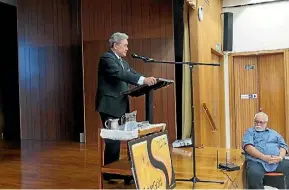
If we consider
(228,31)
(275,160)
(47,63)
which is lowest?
(275,160)

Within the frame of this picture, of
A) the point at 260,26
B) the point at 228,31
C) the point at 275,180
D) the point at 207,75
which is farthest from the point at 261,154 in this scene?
the point at 260,26

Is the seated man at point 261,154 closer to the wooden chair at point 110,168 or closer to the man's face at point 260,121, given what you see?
the man's face at point 260,121

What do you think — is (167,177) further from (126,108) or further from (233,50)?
(233,50)

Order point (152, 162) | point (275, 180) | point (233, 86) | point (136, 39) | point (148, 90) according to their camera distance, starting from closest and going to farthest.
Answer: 1. point (152, 162)
2. point (148, 90)
3. point (275, 180)
4. point (136, 39)
5. point (233, 86)

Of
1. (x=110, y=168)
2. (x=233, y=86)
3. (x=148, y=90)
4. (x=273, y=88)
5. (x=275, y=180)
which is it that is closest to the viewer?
(x=110, y=168)

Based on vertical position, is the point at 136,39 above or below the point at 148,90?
above

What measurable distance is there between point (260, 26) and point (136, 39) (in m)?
2.31

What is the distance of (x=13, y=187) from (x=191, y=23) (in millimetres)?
3252

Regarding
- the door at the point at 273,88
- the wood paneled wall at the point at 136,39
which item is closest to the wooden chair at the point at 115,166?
the wood paneled wall at the point at 136,39

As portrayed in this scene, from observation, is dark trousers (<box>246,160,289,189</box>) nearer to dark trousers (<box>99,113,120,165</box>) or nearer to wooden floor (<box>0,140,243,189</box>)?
wooden floor (<box>0,140,243,189</box>)

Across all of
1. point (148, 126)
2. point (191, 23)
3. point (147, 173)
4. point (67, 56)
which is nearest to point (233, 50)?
point (191, 23)

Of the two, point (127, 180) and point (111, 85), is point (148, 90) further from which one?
point (127, 180)

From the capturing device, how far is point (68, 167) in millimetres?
3793

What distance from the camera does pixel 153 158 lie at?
8.17 ft
